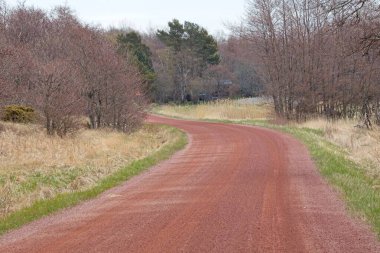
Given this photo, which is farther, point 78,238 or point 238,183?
point 238,183

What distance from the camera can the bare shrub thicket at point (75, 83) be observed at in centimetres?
2347

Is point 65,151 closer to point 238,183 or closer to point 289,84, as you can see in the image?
point 238,183

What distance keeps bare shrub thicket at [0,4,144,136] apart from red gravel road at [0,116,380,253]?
11498mm

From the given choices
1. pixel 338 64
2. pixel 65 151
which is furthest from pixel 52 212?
pixel 338 64

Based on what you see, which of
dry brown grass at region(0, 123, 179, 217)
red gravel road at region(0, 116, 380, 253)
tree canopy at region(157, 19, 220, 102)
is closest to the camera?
red gravel road at region(0, 116, 380, 253)

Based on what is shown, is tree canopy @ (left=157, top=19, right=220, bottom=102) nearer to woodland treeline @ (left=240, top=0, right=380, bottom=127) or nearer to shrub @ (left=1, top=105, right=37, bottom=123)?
woodland treeline @ (left=240, top=0, right=380, bottom=127)

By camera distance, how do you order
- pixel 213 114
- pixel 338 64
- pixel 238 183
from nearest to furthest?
pixel 238 183, pixel 338 64, pixel 213 114

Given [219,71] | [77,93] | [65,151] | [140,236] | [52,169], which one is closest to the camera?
[140,236]

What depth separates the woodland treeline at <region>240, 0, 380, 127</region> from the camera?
34906mm

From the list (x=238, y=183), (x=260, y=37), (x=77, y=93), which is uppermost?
(x=260, y=37)

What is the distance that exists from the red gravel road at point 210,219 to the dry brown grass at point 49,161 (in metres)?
1.58

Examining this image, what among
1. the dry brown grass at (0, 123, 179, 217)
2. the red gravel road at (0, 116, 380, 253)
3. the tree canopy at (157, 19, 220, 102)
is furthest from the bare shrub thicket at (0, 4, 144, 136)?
the tree canopy at (157, 19, 220, 102)

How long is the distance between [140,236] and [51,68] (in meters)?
18.1

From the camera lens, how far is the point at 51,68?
23438 mm
